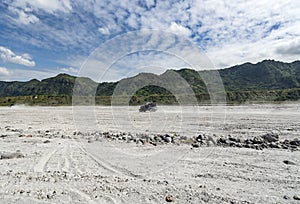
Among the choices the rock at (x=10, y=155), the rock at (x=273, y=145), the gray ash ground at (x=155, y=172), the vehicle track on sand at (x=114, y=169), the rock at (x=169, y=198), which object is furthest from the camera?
the rock at (x=273, y=145)

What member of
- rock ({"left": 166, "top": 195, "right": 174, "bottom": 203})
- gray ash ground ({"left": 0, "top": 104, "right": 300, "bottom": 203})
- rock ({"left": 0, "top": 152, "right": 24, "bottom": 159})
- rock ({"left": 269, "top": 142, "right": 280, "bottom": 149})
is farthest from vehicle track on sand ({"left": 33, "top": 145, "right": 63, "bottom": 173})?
rock ({"left": 269, "top": 142, "right": 280, "bottom": 149})

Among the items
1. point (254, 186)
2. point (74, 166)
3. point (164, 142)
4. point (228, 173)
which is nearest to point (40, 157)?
point (74, 166)

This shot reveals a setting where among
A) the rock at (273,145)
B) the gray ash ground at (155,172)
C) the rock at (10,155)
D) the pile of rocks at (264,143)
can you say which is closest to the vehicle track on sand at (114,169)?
the gray ash ground at (155,172)

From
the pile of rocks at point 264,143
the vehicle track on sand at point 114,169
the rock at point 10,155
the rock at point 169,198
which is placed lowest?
the vehicle track on sand at point 114,169

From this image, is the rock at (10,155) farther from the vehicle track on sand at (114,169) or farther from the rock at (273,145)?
the rock at (273,145)

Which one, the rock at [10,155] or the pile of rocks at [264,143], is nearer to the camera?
the rock at [10,155]

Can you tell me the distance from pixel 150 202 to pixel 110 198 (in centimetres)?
91

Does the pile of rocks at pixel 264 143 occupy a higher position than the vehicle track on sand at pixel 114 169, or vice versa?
the pile of rocks at pixel 264 143

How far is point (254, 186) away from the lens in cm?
562

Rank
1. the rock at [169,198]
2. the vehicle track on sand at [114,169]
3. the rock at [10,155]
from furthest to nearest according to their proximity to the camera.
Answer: the rock at [10,155]
the vehicle track on sand at [114,169]
the rock at [169,198]

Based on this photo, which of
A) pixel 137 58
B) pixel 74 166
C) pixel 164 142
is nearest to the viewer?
pixel 74 166

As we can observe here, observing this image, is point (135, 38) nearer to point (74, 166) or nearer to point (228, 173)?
point (74, 166)

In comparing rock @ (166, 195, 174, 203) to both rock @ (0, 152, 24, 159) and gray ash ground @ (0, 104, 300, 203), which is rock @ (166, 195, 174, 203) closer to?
gray ash ground @ (0, 104, 300, 203)

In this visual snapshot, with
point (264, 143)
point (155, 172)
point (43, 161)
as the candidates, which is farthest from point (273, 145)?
point (43, 161)
